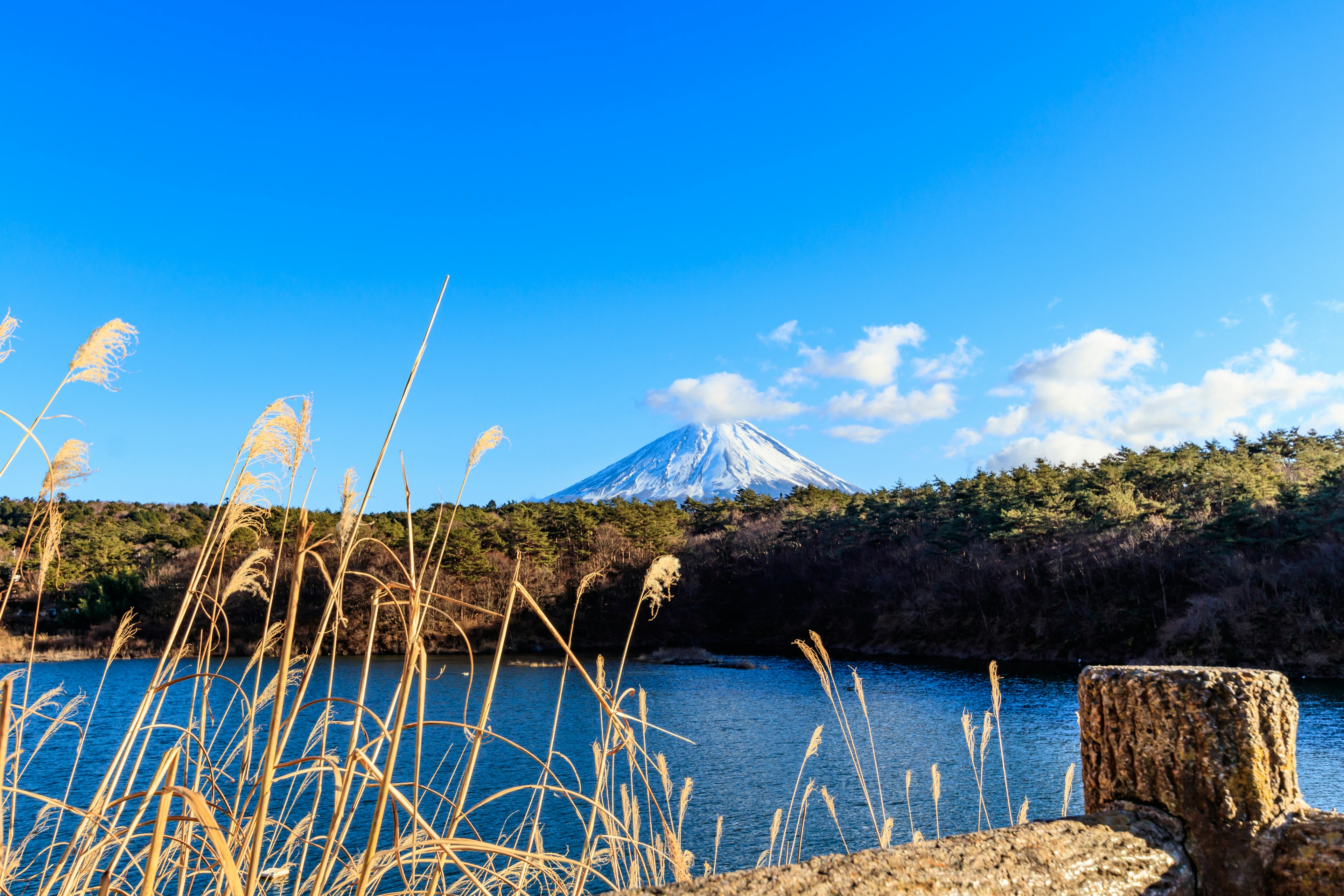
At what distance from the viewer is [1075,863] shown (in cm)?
88

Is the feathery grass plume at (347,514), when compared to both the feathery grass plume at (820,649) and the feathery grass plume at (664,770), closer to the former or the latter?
the feathery grass plume at (664,770)

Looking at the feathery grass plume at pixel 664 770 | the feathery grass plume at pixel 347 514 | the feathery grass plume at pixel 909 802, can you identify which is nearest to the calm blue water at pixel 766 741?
the feathery grass plume at pixel 909 802

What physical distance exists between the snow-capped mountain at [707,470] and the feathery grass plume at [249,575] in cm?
9409

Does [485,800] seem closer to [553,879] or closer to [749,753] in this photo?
[553,879]

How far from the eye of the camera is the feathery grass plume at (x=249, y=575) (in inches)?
63.8

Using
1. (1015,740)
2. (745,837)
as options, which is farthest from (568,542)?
(745,837)

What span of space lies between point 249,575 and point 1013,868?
168 cm

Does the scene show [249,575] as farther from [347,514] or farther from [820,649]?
[820,649]

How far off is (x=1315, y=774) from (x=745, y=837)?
31.1 ft

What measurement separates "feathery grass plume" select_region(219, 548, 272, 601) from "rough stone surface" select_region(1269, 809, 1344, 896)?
5.51ft

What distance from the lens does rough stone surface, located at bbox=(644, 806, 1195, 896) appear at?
2.44 feet

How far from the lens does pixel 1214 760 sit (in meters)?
1.00

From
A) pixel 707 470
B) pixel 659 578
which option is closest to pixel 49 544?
pixel 659 578

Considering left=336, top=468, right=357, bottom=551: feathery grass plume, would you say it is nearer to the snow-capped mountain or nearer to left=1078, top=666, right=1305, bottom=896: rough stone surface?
left=1078, top=666, right=1305, bottom=896: rough stone surface
